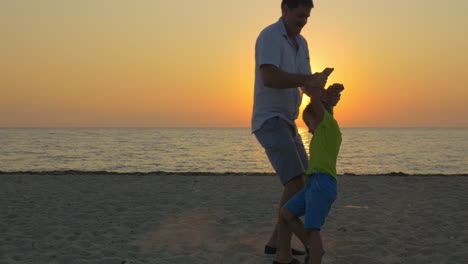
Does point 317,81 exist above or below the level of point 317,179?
above

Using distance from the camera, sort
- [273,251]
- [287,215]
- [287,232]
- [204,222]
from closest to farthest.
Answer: [287,215], [287,232], [273,251], [204,222]

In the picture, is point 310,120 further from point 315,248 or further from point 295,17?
point 315,248

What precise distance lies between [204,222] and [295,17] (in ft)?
11.1

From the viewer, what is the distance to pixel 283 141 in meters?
3.42

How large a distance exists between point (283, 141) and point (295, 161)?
200mm

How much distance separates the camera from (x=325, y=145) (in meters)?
3.23

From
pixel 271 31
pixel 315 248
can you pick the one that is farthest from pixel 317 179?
pixel 271 31

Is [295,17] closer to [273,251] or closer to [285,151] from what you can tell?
[285,151]

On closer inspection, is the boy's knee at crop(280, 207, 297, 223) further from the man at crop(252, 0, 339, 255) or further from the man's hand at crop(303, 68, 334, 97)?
the man's hand at crop(303, 68, 334, 97)

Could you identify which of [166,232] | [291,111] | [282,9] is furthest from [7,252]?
[282,9]

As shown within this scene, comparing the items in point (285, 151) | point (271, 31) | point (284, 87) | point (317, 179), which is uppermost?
point (271, 31)

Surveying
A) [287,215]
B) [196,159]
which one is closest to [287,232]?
[287,215]

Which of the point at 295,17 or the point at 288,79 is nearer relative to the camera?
the point at 288,79

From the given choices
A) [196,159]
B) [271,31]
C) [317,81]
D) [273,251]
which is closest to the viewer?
[317,81]
